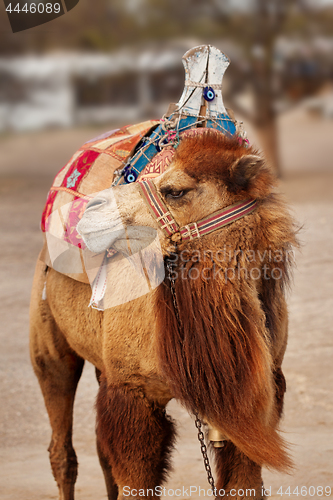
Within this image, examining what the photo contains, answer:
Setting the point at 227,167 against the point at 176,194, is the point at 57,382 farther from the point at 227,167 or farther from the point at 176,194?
the point at 227,167

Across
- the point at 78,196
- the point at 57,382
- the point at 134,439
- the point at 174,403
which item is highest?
the point at 78,196

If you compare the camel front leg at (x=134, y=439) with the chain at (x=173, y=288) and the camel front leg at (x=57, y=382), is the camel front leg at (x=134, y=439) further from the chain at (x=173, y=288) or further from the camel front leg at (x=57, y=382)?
the camel front leg at (x=57, y=382)

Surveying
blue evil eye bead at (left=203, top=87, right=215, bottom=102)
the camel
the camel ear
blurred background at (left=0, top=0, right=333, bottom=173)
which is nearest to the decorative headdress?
blue evil eye bead at (left=203, top=87, right=215, bottom=102)

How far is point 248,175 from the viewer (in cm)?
211

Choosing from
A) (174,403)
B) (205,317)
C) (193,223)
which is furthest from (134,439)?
(174,403)

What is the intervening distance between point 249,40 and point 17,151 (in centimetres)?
735

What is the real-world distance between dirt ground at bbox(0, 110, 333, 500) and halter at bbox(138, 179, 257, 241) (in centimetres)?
21

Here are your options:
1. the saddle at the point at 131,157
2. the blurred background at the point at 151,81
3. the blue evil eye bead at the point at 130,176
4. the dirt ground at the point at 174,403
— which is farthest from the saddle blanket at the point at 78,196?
the blurred background at the point at 151,81

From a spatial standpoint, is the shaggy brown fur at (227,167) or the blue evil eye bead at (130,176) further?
the blue evil eye bead at (130,176)

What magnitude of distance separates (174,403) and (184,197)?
10.7 ft

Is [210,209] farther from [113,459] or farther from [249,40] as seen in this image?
[249,40]

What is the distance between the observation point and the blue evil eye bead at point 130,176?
2.58 meters

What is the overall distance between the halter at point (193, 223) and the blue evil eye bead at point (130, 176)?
448 millimetres

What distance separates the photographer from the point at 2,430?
4684 mm
